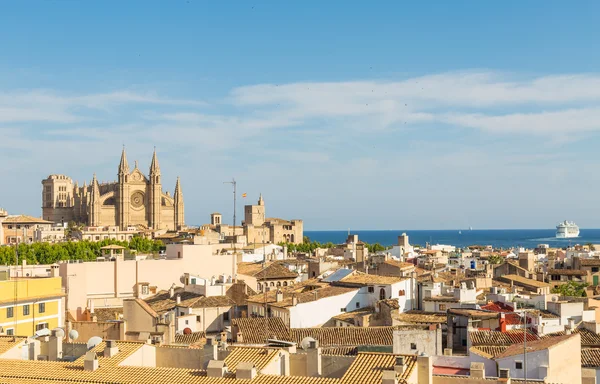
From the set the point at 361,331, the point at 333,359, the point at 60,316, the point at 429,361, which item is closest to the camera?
the point at 429,361

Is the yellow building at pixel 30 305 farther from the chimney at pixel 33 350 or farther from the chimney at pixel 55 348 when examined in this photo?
the chimney at pixel 33 350

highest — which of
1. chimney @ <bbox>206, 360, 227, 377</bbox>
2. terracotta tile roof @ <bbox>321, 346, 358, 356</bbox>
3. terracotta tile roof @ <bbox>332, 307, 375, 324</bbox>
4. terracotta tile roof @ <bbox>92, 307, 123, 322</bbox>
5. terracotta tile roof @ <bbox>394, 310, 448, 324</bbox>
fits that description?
chimney @ <bbox>206, 360, 227, 377</bbox>

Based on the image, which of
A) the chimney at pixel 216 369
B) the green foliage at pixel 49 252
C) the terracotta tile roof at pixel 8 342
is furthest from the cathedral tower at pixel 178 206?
the chimney at pixel 216 369

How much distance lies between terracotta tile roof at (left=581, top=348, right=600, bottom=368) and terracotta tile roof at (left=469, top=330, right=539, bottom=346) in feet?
4.55

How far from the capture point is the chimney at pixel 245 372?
41.4ft

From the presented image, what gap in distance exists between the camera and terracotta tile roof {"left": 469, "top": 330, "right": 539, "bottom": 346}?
20078mm

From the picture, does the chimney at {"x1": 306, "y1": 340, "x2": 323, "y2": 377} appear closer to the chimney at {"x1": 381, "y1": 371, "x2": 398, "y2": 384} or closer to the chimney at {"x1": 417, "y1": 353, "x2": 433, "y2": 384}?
the chimney at {"x1": 417, "y1": 353, "x2": 433, "y2": 384}

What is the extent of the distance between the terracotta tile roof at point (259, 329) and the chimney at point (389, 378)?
12.0 metres

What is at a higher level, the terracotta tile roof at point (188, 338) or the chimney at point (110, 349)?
the chimney at point (110, 349)

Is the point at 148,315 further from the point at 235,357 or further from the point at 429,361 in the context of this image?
the point at 429,361

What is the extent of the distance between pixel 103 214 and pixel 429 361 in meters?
130

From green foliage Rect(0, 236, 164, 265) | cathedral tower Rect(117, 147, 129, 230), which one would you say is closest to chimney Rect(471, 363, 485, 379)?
green foliage Rect(0, 236, 164, 265)

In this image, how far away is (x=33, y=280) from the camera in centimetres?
2777

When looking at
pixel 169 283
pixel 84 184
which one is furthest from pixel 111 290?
pixel 84 184
